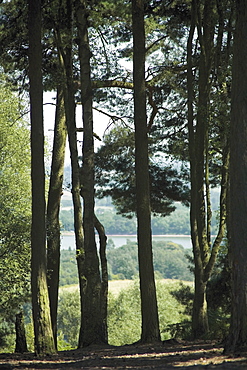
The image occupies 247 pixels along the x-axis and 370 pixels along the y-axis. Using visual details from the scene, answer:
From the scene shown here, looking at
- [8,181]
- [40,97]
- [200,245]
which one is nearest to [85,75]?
[40,97]

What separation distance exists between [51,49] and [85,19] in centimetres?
219

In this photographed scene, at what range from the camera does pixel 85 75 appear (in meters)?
11.7

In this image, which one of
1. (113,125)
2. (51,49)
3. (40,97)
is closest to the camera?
(40,97)

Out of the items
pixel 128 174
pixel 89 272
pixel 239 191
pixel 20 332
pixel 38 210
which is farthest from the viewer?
pixel 128 174

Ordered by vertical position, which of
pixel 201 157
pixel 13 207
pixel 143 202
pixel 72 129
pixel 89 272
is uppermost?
pixel 72 129

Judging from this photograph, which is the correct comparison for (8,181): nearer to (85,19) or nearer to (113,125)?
(113,125)

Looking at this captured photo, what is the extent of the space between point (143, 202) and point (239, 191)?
13.7 ft

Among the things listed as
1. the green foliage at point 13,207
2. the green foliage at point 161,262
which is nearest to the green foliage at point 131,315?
the green foliage at point 13,207

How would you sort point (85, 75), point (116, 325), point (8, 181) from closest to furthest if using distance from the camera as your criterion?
point (85, 75)
point (8, 181)
point (116, 325)

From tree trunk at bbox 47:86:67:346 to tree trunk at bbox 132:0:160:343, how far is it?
2993mm

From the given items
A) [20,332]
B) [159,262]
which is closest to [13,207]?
[20,332]

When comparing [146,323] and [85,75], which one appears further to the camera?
[85,75]

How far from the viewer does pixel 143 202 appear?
10562 mm

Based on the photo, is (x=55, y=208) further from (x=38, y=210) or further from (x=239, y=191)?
(x=239, y=191)
